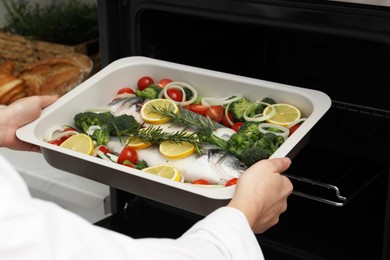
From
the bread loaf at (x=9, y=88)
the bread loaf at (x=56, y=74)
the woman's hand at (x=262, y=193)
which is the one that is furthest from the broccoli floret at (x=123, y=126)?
the bread loaf at (x=9, y=88)

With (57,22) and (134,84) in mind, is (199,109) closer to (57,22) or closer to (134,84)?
(134,84)

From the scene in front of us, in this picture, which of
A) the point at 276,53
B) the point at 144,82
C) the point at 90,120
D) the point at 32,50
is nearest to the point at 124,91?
the point at 144,82

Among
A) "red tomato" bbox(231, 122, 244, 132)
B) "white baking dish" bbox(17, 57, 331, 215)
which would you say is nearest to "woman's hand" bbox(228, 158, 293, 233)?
"white baking dish" bbox(17, 57, 331, 215)

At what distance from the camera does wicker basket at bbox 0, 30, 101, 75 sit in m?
2.17

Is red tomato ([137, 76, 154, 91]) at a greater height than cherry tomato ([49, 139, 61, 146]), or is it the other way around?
red tomato ([137, 76, 154, 91])

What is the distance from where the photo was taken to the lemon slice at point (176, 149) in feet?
4.30

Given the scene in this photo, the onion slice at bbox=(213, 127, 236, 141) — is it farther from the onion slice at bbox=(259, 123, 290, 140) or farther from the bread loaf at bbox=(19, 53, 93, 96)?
the bread loaf at bbox=(19, 53, 93, 96)

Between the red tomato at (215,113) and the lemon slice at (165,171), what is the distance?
0.21 m

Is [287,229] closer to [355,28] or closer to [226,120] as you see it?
[226,120]

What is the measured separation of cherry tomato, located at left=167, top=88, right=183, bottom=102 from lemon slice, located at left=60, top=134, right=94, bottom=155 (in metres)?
0.23

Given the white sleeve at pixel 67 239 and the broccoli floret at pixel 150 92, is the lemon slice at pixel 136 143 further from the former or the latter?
the white sleeve at pixel 67 239

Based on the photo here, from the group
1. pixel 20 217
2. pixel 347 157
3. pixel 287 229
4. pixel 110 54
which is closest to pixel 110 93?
pixel 110 54

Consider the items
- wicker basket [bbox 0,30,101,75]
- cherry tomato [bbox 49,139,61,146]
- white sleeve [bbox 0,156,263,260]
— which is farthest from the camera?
wicker basket [bbox 0,30,101,75]

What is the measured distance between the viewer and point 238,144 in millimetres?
1306
